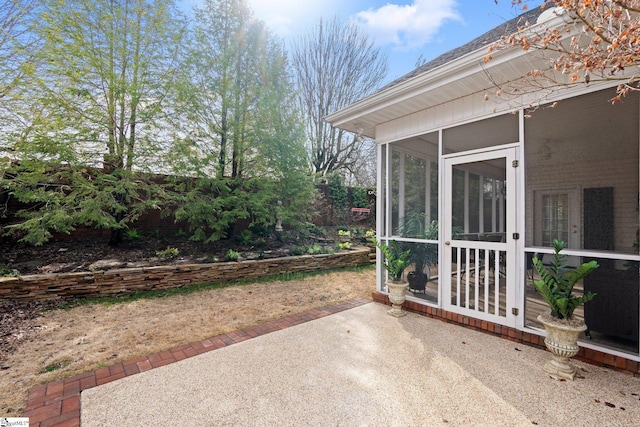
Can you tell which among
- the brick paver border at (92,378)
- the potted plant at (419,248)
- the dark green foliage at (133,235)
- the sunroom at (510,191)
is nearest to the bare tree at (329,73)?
the dark green foliage at (133,235)

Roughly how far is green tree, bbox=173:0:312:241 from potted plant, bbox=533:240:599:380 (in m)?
5.55

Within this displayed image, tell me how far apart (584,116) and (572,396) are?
2.64 m

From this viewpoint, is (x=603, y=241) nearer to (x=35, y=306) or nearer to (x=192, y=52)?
(x=35, y=306)

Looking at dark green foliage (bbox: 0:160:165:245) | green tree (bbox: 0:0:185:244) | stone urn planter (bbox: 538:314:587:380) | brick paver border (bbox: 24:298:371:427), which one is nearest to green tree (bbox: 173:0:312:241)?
green tree (bbox: 0:0:185:244)

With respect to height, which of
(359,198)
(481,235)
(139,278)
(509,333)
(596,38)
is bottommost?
(509,333)

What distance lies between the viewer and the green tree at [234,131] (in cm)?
641

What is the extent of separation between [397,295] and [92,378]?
339cm

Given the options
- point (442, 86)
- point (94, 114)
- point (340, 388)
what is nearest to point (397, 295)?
point (340, 388)

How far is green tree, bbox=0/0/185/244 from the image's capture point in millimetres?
5027

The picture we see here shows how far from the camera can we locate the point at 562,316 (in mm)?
2504

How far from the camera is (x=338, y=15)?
12.9 metres

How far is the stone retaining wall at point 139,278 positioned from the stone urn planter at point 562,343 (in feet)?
16.0

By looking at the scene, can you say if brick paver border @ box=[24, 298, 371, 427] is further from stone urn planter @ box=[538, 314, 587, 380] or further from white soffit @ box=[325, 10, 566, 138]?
white soffit @ box=[325, 10, 566, 138]

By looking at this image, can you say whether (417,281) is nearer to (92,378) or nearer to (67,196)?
(92,378)
